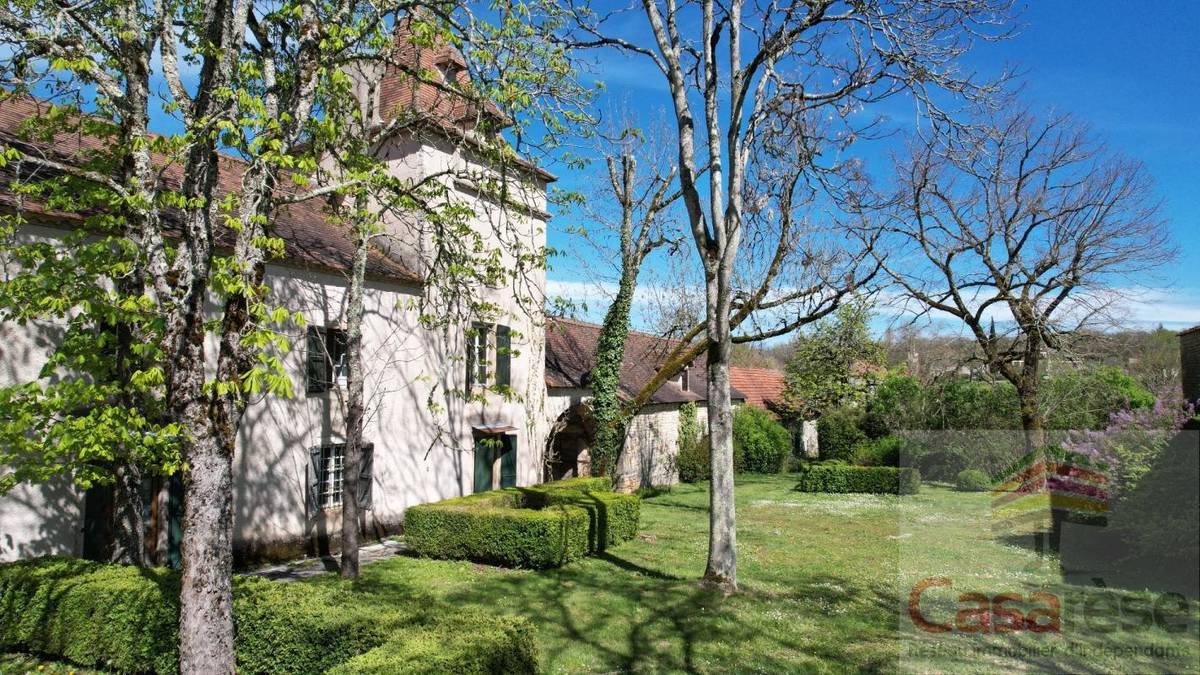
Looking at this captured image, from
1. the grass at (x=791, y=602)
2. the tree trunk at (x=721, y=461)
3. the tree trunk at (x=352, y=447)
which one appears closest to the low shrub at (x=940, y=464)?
the grass at (x=791, y=602)

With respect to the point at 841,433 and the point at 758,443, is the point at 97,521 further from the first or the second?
the point at 841,433

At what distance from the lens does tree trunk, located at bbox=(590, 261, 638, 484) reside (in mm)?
20266

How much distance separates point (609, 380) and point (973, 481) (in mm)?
15082

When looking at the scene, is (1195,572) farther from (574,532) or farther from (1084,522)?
(574,532)

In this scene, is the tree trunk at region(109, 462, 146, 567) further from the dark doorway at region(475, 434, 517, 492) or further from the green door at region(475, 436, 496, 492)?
the green door at region(475, 436, 496, 492)

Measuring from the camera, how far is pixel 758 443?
32156 millimetres

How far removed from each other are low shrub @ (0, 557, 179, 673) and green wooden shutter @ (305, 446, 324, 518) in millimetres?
5559

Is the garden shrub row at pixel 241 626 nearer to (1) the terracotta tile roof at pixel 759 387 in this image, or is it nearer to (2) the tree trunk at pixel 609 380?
(2) the tree trunk at pixel 609 380

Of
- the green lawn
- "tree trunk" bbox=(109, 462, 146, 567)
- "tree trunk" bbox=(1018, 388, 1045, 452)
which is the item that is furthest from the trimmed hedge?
"tree trunk" bbox=(109, 462, 146, 567)

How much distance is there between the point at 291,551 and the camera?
1329cm

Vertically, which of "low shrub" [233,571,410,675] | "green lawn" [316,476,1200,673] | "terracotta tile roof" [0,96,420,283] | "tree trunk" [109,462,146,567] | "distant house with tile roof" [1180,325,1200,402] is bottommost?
"green lawn" [316,476,1200,673]

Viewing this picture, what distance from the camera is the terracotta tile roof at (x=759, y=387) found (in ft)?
123

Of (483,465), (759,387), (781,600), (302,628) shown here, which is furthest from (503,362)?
(759,387)

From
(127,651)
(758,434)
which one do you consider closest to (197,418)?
(127,651)
